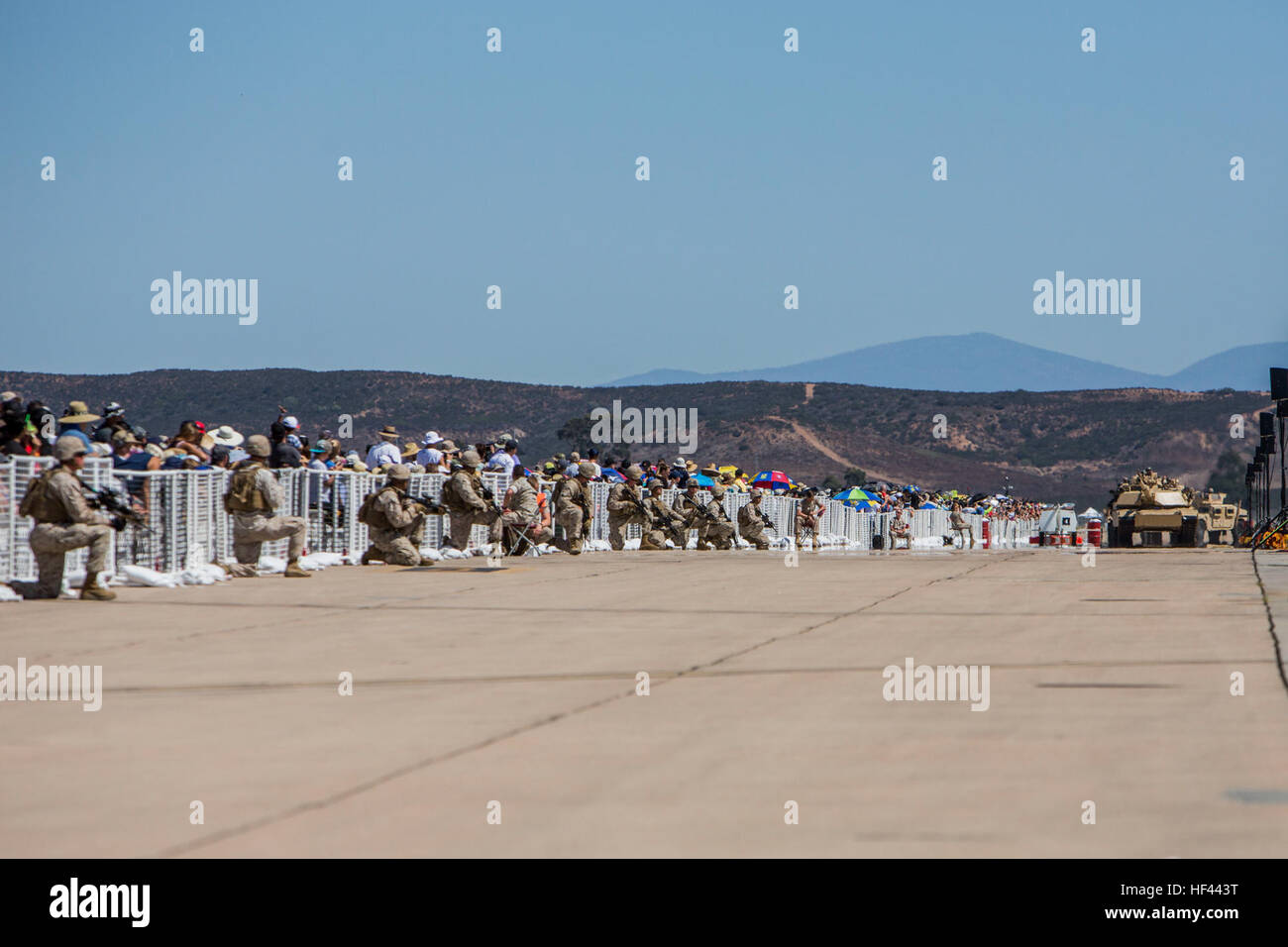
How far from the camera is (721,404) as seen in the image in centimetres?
19412

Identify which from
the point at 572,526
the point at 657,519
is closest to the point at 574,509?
the point at 572,526

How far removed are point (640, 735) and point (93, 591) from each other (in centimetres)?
1105

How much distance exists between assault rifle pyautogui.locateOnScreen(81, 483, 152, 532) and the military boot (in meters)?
0.62

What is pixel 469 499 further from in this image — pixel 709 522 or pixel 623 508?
pixel 709 522

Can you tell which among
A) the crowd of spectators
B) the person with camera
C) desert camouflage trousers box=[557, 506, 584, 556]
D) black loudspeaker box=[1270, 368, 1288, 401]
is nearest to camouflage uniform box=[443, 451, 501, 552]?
the crowd of spectators

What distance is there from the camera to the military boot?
1836 centimetres

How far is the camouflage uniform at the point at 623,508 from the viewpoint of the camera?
38.3 metres

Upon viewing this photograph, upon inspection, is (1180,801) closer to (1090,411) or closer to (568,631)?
(568,631)

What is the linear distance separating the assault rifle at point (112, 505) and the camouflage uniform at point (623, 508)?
1958 centimetres

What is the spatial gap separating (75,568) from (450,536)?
39.1 feet

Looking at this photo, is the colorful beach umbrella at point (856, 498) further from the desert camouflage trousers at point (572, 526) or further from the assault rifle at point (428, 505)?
the assault rifle at point (428, 505)

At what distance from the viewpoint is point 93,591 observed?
725 inches

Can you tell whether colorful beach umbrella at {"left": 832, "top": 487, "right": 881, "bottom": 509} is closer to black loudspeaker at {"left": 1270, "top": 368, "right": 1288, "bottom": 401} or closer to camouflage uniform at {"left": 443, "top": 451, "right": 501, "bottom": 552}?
black loudspeaker at {"left": 1270, "top": 368, "right": 1288, "bottom": 401}
